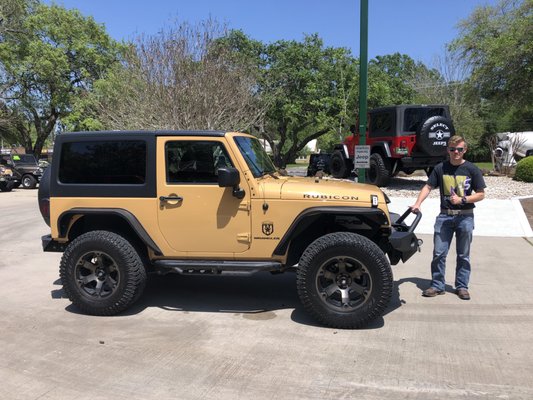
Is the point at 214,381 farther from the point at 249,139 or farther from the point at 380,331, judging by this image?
the point at 249,139

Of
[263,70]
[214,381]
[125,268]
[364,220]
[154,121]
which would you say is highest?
[263,70]

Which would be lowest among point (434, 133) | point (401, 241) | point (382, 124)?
point (401, 241)

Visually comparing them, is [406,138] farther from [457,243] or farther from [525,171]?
[457,243]

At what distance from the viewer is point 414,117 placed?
543 inches

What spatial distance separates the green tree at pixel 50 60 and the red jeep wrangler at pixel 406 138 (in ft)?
69.9

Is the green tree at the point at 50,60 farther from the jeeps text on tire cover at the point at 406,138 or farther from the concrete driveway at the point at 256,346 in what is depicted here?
the concrete driveway at the point at 256,346

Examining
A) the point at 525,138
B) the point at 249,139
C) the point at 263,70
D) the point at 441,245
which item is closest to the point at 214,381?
the point at 249,139

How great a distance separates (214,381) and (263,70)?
2508cm

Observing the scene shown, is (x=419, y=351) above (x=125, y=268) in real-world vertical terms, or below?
below

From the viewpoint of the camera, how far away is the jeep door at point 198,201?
4785mm

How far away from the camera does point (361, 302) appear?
15.2 feet

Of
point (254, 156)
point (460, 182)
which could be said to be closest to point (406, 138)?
point (460, 182)

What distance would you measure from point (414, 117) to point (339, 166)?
3706 millimetres

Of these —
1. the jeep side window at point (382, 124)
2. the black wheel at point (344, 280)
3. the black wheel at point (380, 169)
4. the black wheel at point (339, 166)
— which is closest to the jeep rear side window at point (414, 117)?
the jeep side window at point (382, 124)
